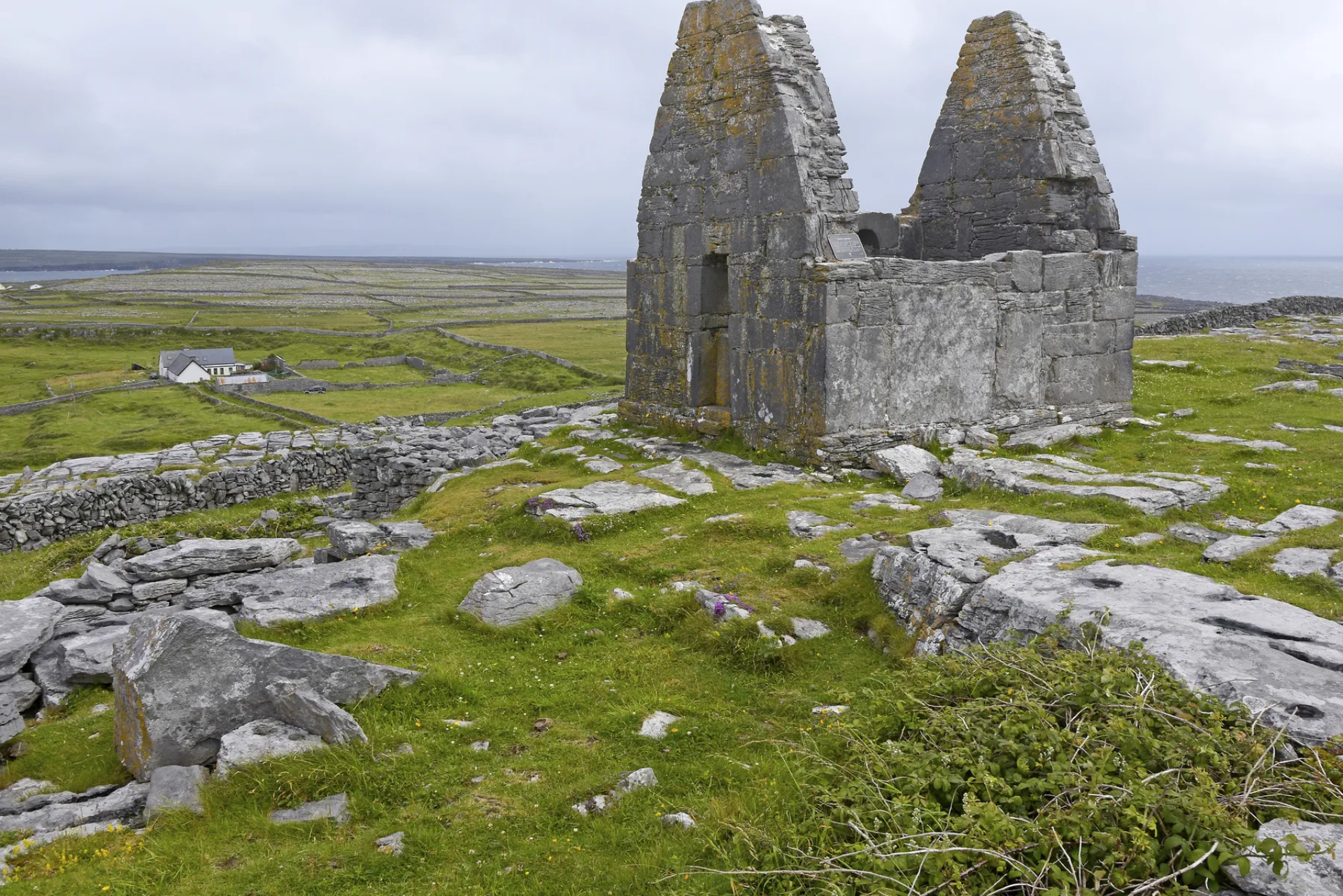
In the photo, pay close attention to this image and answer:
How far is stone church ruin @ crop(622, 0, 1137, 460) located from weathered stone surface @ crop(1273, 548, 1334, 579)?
6760mm

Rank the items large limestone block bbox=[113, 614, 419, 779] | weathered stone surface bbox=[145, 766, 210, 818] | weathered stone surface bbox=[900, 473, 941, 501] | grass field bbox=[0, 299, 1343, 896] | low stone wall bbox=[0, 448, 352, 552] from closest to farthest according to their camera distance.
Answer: grass field bbox=[0, 299, 1343, 896] → weathered stone surface bbox=[145, 766, 210, 818] → large limestone block bbox=[113, 614, 419, 779] → weathered stone surface bbox=[900, 473, 941, 501] → low stone wall bbox=[0, 448, 352, 552]

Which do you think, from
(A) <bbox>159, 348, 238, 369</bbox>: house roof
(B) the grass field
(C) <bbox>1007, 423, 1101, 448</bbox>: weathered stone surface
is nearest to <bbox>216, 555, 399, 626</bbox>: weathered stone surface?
(B) the grass field

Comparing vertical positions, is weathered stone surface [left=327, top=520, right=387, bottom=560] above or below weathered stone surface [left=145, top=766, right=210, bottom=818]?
above

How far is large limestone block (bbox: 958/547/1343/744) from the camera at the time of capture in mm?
4863

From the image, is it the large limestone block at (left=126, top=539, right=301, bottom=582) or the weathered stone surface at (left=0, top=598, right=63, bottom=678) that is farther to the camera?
the large limestone block at (left=126, top=539, right=301, bottom=582)

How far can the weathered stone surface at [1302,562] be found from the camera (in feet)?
23.6

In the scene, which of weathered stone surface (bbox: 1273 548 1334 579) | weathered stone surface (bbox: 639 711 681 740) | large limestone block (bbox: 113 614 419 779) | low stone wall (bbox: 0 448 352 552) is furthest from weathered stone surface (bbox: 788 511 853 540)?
low stone wall (bbox: 0 448 352 552)

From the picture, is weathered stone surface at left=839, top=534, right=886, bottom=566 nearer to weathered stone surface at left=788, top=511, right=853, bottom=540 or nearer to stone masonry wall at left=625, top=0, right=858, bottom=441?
weathered stone surface at left=788, top=511, right=853, bottom=540

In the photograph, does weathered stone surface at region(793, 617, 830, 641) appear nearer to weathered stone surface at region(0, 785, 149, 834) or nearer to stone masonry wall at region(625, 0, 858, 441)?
weathered stone surface at region(0, 785, 149, 834)

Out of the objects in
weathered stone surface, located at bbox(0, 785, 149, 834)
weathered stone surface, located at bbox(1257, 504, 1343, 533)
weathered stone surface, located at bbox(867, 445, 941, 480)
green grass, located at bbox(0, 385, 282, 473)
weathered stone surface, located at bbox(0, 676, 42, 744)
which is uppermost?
weathered stone surface, located at bbox(1257, 504, 1343, 533)

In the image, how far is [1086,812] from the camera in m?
4.05

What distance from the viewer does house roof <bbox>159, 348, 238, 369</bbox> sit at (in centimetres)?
6378

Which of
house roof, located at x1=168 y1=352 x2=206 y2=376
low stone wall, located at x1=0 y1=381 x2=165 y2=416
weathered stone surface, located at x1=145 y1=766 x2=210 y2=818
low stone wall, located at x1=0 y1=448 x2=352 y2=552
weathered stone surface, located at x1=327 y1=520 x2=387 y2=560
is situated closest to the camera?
weathered stone surface, located at x1=145 y1=766 x2=210 y2=818

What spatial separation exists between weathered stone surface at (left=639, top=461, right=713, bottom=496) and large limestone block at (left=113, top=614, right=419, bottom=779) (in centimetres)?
612
